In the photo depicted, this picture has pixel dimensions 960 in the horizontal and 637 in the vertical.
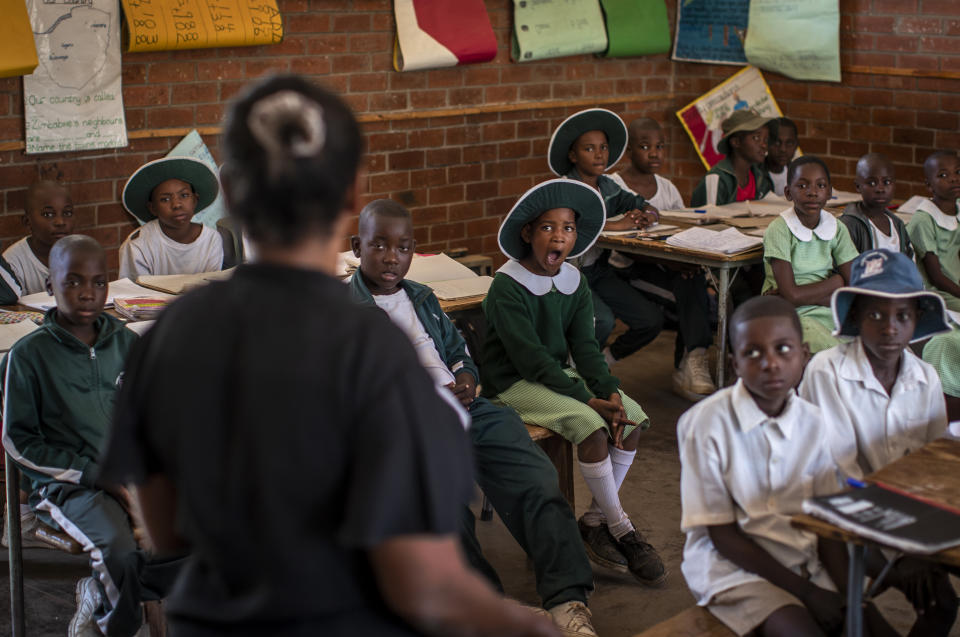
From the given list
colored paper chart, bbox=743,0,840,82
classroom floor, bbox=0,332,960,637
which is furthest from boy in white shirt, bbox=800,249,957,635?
colored paper chart, bbox=743,0,840,82

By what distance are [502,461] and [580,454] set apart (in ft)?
1.03

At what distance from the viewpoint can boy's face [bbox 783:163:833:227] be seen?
437 cm

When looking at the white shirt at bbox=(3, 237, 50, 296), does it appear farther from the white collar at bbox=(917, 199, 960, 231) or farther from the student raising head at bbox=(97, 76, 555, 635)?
the white collar at bbox=(917, 199, 960, 231)

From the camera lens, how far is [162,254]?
4.19 metres

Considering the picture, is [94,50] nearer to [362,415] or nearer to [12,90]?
[12,90]

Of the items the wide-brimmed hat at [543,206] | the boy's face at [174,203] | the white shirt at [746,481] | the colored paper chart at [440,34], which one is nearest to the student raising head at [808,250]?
the wide-brimmed hat at [543,206]

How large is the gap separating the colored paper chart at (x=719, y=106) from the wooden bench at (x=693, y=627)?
4777 mm

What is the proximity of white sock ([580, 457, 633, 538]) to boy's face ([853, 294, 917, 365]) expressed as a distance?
936 millimetres

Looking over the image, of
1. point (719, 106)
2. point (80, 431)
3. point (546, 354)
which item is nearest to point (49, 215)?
point (80, 431)

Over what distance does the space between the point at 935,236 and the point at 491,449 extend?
2.52 m

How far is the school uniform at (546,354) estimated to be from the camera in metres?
3.30

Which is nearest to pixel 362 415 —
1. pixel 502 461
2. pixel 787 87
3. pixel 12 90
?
pixel 502 461

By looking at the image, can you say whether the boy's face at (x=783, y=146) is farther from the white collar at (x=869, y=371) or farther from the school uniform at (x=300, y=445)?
the school uniform at (x=300, y=445)

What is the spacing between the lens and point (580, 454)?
10.8 feet
